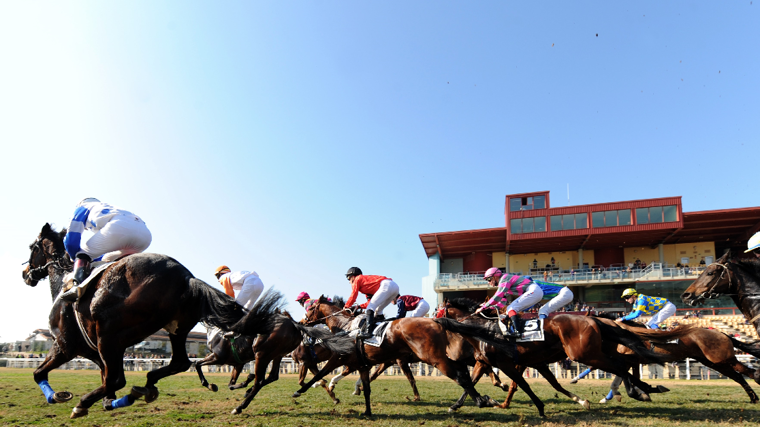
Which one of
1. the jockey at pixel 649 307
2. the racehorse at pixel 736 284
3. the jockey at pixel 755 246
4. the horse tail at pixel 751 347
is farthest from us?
the jockey at pixel 649 307

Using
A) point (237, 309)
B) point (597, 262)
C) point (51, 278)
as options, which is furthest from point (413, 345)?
point (597, 262)

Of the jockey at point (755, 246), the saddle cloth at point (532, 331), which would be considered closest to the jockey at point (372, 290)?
the saddle cloth at point (532, 331)

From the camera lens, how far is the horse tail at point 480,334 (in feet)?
21.8

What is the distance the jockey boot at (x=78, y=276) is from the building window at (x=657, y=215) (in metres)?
37.5

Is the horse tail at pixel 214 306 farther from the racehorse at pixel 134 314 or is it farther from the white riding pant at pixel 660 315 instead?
the white riding pant at pixel 660 315

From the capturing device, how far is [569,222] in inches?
1458

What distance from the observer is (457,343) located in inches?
298

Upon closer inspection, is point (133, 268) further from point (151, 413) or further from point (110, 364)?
point (151, 413)

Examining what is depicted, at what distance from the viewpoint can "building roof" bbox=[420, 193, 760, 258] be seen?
3431 centimetres

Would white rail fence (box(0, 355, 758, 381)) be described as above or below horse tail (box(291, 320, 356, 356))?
below

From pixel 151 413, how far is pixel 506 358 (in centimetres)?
486

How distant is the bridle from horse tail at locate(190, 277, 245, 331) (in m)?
2.12

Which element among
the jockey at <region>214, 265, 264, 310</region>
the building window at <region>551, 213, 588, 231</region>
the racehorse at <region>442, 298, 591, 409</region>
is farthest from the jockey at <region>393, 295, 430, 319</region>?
the building window at <region>551, 213, 588, 231</region>

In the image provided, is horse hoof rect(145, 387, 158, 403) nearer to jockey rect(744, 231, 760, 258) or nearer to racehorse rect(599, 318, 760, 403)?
racehorse rect(599, 318, 760, 403)
